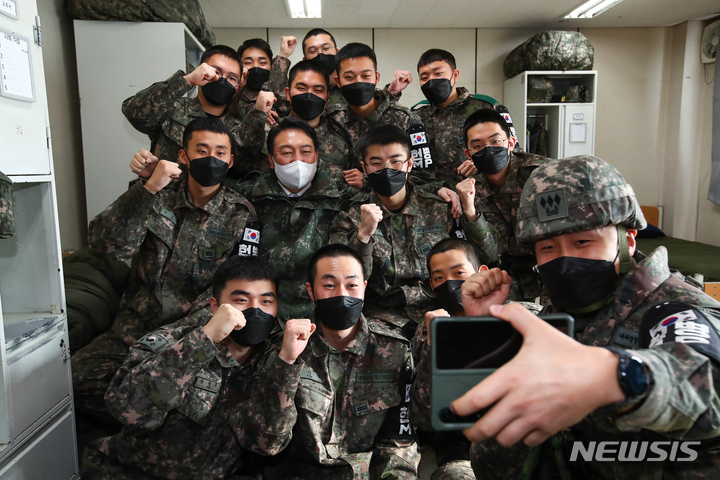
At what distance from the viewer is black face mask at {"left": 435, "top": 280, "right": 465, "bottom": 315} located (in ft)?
7.42

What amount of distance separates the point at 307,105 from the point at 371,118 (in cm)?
44

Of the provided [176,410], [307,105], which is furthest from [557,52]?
[176,410]

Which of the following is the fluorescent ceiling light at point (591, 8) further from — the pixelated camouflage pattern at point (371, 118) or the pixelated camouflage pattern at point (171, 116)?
the pixelated camouflage pattern at point (171, 116)

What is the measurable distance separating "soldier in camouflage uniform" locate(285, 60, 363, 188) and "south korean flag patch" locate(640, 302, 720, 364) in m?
1.99

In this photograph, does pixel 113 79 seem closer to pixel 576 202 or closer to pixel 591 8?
pixel 576 202

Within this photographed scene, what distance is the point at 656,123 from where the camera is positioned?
22.0 feet

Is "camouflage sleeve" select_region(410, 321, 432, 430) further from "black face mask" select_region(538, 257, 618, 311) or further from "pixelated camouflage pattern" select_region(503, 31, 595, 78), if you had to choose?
"pixelated camouflage pattern" select_region(503, 31, 595, 78)

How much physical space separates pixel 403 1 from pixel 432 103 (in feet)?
7.61

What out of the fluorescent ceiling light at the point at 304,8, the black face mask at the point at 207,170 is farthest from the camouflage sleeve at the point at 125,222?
the fluorescent ceiling light at the point at 304,8

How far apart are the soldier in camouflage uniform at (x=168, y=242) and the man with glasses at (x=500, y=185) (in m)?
1.25

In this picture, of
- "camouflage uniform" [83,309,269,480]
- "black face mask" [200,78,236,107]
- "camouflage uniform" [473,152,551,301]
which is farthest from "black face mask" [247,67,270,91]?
"camouflage uniform" [83,309,269,480]

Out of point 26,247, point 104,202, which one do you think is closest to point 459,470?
point 26,247

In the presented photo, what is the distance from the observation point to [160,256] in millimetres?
2621

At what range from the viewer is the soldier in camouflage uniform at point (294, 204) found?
2787 mm
